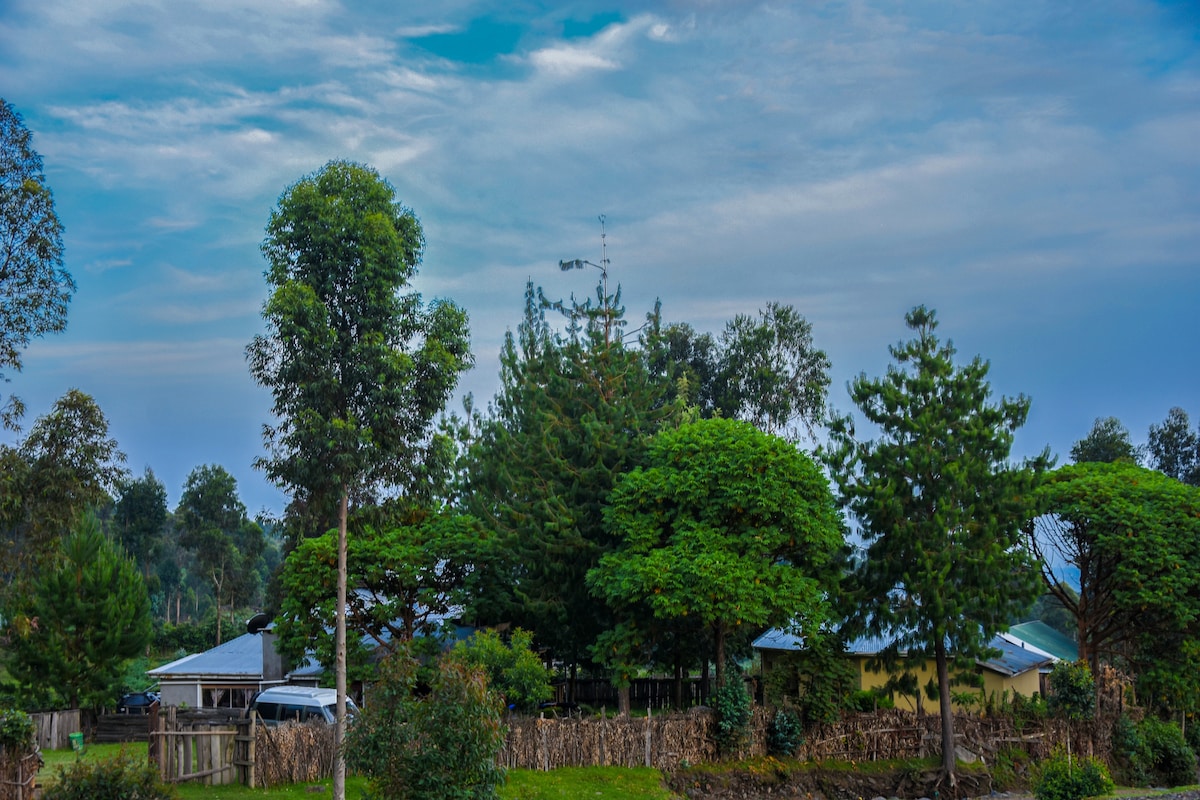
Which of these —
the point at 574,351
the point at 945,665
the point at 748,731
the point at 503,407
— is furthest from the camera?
the point at 503,407

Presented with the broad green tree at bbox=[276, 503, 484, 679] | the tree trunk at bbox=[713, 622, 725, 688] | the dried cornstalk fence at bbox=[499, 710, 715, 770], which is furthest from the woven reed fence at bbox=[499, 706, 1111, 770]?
the broad green tree at bbox=[276, 503, 484, 679]

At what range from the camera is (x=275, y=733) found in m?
24.7

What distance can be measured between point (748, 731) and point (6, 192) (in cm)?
2411

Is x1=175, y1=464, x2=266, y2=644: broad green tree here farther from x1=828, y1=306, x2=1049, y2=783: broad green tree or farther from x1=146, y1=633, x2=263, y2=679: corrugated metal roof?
x1=828, y1=306, x2=1049, y2=783: broad green tree

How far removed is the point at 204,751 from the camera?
2403 cm

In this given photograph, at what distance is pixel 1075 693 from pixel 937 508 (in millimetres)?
10405

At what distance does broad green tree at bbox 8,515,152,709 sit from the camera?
37.8m

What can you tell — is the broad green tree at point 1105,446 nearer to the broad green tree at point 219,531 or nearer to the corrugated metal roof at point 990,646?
the corrugated metal roof at point 990,646

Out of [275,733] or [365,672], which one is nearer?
[275,733]

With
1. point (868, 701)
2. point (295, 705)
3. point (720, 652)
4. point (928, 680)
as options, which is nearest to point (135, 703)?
point (295, 705)

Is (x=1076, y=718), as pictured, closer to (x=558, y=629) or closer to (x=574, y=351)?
(x=558, y=629)

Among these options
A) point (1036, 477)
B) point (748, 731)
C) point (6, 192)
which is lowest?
point (748, 731)

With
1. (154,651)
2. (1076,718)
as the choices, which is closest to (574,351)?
(1076,718)

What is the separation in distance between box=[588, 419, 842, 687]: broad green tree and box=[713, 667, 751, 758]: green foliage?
0.76 meters
